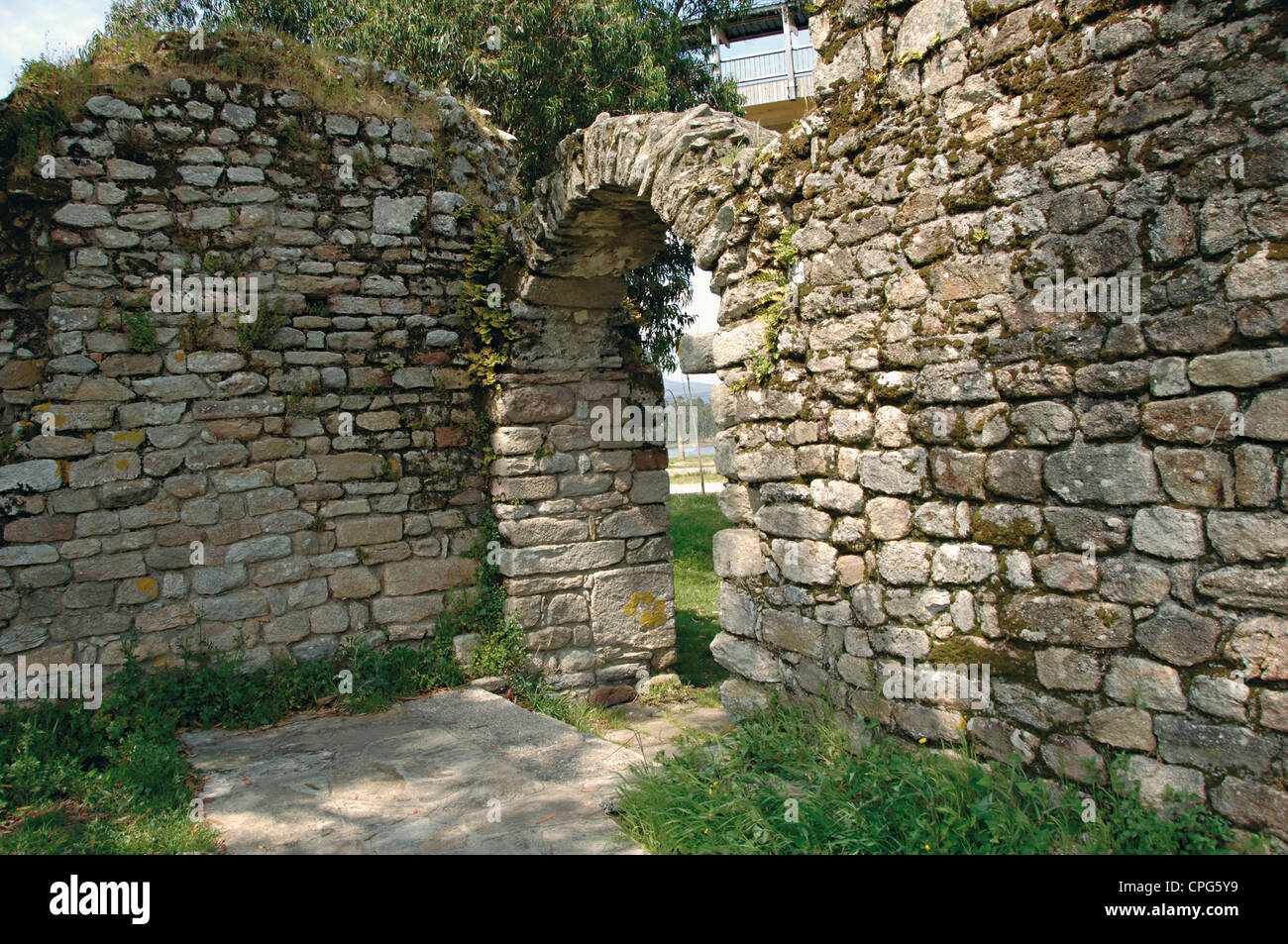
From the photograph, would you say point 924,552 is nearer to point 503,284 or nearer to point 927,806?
point 927,806

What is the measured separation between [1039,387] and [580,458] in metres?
3.76

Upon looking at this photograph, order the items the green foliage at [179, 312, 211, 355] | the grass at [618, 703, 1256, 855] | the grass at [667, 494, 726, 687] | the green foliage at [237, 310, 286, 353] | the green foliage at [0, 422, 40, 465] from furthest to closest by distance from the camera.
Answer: the grass at [667, 494, 726, 687], the green foliage at [237, 310, 286, 353], the green foliage at [179, 312, 211, 355], the green foliage at [0, 422, 40, 465], the grass at [618, 703, 1256, 855]

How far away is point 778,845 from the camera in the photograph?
2.78 m

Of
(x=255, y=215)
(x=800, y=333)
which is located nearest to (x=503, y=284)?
(x=255, y=215)

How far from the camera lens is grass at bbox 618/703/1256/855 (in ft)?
8.24

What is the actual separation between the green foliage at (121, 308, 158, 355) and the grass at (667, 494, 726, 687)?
14.4 ft

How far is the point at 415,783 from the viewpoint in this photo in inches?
152

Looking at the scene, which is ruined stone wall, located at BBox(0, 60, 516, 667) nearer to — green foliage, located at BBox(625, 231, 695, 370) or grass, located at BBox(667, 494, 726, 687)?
grass, located at BBox(667, 494, 726, 687)

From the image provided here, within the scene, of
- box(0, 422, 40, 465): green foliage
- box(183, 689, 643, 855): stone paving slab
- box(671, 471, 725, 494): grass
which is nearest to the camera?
box(183, 689, 643, 855): stone paving slab

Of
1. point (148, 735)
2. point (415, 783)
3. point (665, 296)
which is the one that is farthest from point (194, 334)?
point (665, 296)

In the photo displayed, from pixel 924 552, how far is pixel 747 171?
199cm

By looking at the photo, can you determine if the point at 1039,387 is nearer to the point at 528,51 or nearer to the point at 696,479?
the point at 528,51

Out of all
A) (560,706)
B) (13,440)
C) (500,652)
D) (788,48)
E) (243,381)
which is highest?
(788,48)

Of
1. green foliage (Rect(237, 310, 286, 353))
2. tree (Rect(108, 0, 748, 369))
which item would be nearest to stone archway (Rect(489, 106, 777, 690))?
green foliage (Rect(237, 310, 286, 353))
